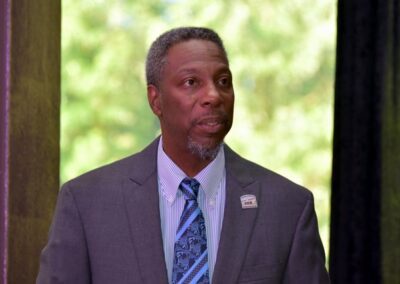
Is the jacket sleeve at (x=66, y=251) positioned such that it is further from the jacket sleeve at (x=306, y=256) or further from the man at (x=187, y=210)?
the jacket sleeve at (x=306, y=256)

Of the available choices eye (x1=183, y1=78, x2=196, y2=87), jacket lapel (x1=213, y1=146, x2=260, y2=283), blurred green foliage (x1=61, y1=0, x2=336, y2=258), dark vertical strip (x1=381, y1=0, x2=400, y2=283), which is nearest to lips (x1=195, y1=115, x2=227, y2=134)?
eye (x1=183, y1=78, x2=196, y2=87)

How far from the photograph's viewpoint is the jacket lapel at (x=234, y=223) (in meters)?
2.25

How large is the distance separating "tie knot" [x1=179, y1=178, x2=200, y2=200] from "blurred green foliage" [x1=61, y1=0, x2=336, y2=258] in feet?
22.2

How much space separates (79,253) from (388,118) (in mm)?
1912

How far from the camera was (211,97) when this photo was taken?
7.35 ft

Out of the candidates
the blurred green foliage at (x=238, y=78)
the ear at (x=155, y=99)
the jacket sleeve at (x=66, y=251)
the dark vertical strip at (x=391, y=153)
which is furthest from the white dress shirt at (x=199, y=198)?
the blurred green foliage at (x=238, y=78)

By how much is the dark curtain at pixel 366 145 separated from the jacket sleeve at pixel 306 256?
1.46 m

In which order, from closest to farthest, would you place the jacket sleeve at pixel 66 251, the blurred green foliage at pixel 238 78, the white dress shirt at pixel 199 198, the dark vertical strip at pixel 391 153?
the jacket sleeve at pixel 66 251 → the white dress shirt at pixel 199 198 → the dark vertical strip at pixel 391 153 → the blurred green foliage at pixel 238 78

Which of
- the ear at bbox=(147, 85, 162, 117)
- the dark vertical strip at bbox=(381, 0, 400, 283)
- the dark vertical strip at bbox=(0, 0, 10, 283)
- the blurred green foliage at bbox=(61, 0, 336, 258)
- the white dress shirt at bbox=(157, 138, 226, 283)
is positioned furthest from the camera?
the blurred green foliage at bbox=(61, 0, 336, 258)

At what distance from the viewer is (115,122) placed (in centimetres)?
973

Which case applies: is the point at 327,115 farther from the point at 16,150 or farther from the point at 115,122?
the point at 16,150

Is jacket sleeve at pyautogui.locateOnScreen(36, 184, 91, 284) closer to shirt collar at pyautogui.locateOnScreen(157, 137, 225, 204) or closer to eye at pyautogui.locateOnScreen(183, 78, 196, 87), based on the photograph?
shirt collar at pyautogui.locateOnScreen(157, 137, 225, 204)

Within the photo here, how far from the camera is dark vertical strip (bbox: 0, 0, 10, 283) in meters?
2.73

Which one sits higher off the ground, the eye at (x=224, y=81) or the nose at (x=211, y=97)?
the eye at (x=224, y=81)
